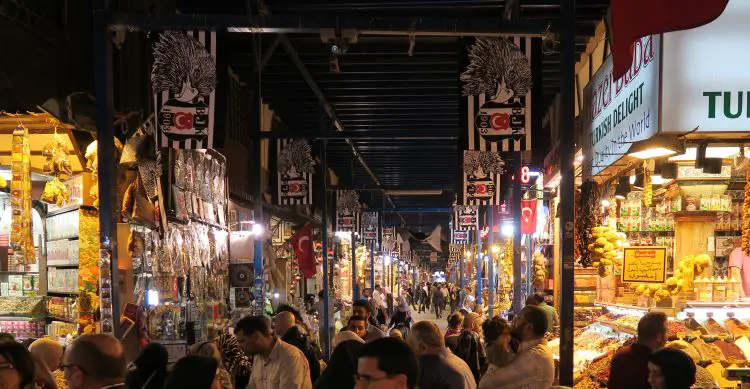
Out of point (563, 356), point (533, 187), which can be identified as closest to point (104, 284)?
point (563, 356)

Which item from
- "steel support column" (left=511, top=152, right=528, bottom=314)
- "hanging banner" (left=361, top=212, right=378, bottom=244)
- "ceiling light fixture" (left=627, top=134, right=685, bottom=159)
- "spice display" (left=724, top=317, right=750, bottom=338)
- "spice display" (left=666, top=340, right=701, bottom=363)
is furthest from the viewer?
"hanging banner" (left=361, top=212, right=378, bottom=244)

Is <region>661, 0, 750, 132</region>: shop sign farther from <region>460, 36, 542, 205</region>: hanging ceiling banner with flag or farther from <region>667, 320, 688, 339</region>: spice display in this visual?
<region>667, 320, 688, 339</region>: spice display

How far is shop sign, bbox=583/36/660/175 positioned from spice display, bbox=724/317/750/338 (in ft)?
7.25

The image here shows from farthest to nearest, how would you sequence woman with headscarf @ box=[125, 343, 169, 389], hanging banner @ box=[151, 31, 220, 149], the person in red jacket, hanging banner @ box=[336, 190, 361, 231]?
hanging banner @ box=[336, 190, 361, 231] < hanging banner @ box=[151, 31, 220, 149] < the person in red jacket < woman with headscarf @ box=[125, 343, 169, 389]

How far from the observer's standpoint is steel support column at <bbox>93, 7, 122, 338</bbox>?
672cm

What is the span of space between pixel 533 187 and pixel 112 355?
52.3ft

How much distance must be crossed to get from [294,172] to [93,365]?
11.3 m

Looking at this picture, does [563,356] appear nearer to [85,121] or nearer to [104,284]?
[104,284]

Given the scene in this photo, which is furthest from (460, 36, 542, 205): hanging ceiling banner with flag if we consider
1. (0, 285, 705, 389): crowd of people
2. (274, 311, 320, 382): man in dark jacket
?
(274, 311, 320, 382): man in dark jacket

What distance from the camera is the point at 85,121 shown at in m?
8.09

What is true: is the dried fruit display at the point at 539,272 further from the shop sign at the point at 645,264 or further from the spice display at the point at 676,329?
the spice display at the point at 676,329

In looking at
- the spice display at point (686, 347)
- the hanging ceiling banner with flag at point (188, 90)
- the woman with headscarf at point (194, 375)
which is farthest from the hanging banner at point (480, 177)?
the woman with headscarf at point (194, 375)

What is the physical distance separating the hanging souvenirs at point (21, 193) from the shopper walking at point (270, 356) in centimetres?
295

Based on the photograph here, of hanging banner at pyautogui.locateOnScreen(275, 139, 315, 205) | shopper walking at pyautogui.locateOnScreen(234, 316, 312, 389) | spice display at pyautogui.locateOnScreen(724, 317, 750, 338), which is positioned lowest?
spice display at pyautogui.locateOnScreen(724, 317, 750, 338)
